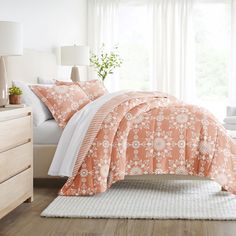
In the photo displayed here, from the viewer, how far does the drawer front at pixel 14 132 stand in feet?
10.1

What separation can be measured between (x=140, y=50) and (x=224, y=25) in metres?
1.37

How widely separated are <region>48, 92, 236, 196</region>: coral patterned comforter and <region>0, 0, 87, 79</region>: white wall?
1613mm

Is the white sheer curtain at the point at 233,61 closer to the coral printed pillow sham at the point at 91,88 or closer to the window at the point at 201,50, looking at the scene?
the window at the point at 201,50

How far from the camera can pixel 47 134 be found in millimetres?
4371

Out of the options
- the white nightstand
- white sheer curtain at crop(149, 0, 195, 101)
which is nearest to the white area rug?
the white nightstand

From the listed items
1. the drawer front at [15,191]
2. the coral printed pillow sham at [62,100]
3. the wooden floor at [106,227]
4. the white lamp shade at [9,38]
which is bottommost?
the wooden floor at [106,227]

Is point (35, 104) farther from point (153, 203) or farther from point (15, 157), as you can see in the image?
point (153, 203)

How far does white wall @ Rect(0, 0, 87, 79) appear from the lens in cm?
553

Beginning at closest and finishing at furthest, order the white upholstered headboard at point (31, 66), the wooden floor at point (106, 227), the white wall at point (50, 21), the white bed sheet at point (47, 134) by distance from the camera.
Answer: the wooden floor at point (106, 227), the white bed sheet at point (47, 134), the white upholstered headboard at point (31, 66), the white wall at point (50, 21)

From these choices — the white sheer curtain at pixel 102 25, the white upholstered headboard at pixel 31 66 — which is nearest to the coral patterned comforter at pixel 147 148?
the white upholstered headboard at pixel 31 66

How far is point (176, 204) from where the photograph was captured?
3693mm

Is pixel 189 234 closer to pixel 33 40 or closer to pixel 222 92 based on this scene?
pixel 33 40

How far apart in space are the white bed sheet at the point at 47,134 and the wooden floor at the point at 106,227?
1028mm

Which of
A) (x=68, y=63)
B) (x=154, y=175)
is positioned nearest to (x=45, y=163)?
(x=154, y=175)
